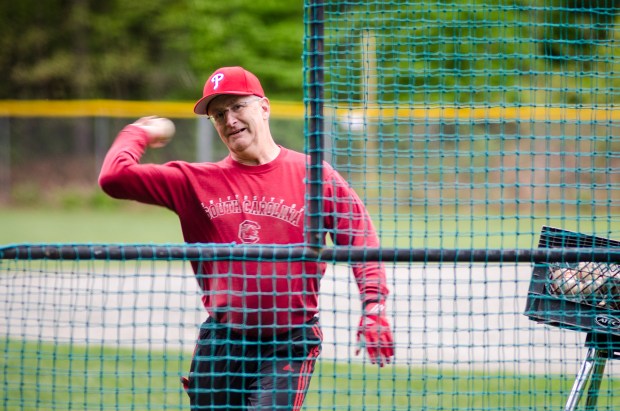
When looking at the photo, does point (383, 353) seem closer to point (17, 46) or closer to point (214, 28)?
point (214, 28)

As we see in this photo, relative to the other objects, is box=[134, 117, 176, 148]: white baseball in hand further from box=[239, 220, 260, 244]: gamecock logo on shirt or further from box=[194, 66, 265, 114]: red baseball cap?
box=[239, 220, 260, 244]: gamecock logo on shirt

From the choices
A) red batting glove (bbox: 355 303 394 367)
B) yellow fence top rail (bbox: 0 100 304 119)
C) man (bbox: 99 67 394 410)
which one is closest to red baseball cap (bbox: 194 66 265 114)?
man (bbox: 99 67 394 410)

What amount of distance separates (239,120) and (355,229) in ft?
2.35

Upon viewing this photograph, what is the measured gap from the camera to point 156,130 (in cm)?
361

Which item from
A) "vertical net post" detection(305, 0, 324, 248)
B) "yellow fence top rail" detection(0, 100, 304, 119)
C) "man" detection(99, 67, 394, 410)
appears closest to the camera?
"vertical net post" detection(305, 0, 324, 248)

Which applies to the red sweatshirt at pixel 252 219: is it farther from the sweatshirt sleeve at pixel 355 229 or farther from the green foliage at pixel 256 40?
the green foliage at pixel 256 40

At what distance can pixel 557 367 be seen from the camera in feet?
22.4

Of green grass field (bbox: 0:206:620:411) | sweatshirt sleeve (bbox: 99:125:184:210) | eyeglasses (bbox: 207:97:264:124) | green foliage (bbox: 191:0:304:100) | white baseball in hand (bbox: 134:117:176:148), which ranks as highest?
green foliage (bbox: 191:0:304:100)

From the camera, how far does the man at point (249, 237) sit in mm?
3525

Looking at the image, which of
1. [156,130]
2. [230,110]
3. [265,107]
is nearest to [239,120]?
[230,110]

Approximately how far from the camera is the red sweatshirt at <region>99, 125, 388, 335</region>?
355 centimetres

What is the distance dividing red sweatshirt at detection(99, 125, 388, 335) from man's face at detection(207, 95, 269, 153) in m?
0.12

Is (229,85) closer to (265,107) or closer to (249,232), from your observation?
(265,107)

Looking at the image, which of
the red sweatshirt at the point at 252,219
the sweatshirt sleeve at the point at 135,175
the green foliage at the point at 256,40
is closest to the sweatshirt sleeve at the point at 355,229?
the red sweatshirt at the point at 252,219
